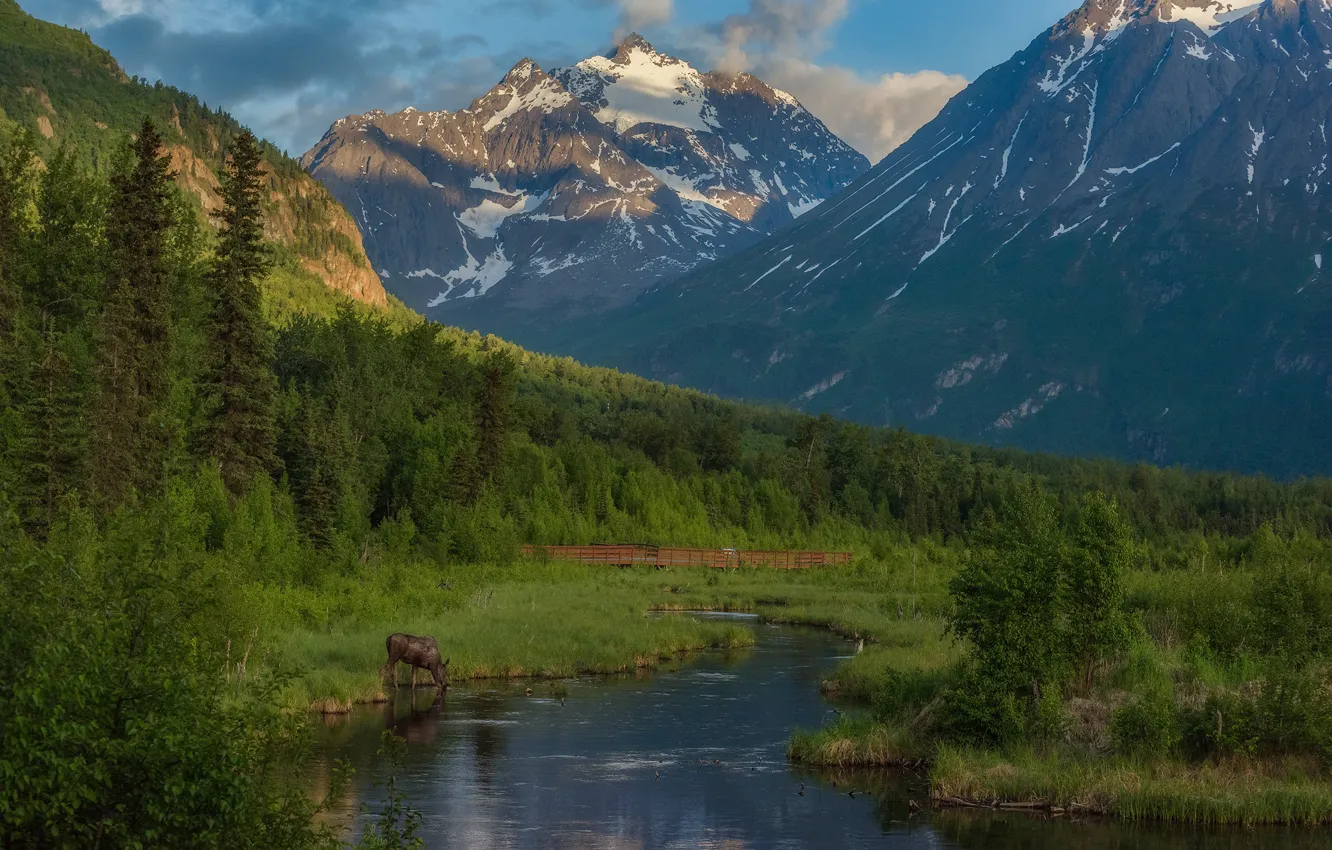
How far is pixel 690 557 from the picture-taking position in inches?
5153

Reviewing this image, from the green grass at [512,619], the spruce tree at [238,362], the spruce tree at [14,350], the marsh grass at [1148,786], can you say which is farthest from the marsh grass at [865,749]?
the spruce tree at [238,362]

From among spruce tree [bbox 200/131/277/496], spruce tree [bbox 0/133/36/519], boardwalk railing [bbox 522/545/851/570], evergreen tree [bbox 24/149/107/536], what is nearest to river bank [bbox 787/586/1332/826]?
spruce tree [bbox 0/133/36/519]

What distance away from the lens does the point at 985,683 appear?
40.5 m

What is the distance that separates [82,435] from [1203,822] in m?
53.8

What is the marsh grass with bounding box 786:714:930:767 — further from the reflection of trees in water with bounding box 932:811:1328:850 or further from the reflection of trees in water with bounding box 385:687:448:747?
the reflection of trees in water with bounding box 385:687:448:747

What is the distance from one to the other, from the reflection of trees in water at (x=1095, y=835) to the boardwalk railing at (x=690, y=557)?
80135 mm

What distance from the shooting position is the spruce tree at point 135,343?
231 feet

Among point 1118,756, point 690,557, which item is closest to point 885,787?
point 1118,756

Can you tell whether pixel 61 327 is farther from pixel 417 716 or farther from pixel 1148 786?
pixel 1148 786

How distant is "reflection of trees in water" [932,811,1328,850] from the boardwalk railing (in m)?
80.1

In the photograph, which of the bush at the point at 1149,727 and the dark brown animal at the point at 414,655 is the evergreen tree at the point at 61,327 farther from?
the bush at the point at 1149,727

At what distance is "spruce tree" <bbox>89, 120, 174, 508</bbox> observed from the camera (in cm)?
7050

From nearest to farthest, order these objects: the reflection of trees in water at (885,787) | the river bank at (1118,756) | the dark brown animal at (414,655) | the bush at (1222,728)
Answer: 1. the reflection of trees in water at (885,787)
2. the river bank at (1118,756)
3. the bush at (1222,728)
4. the dark brown animal at (414,655)

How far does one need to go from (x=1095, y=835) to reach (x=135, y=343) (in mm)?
60870
